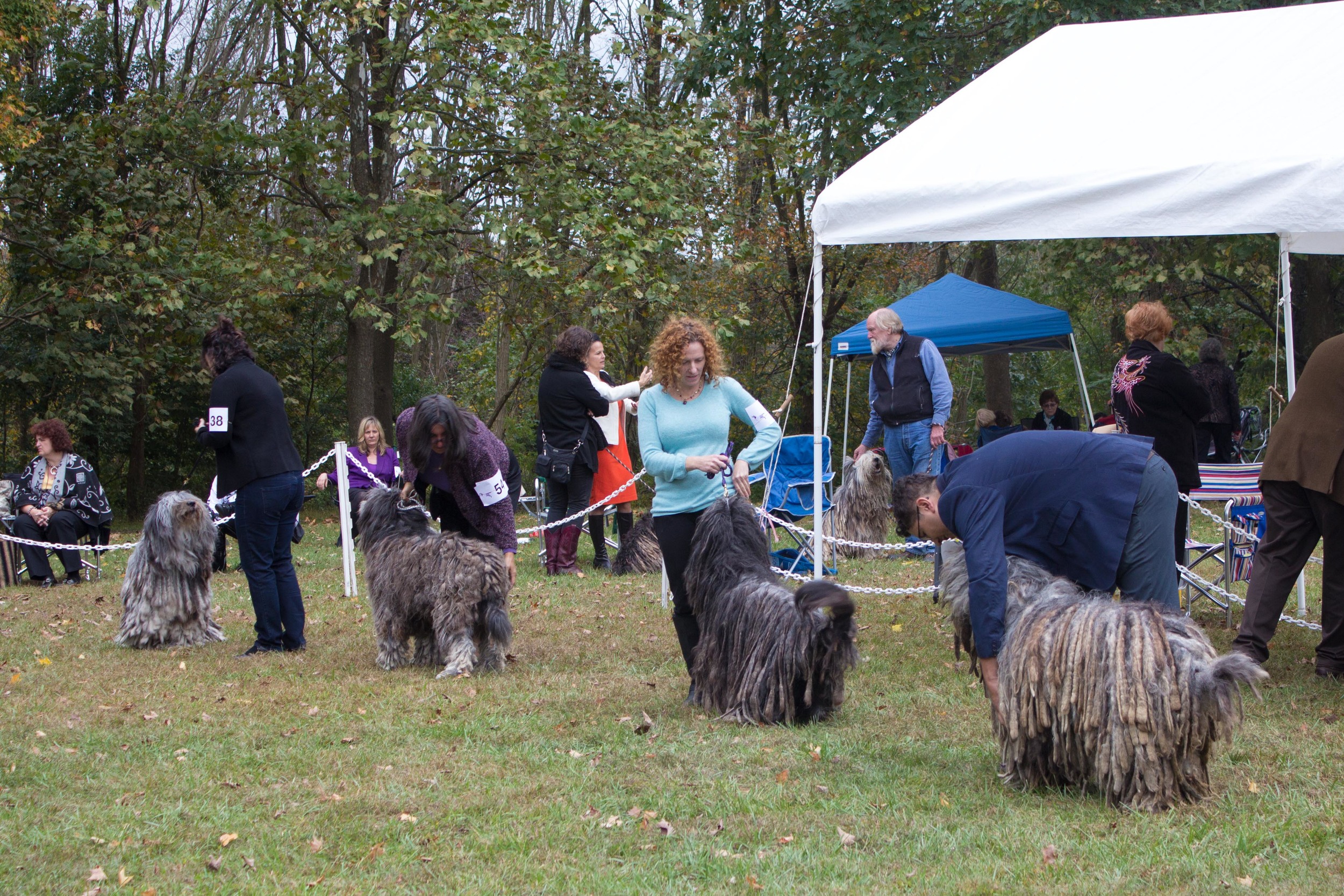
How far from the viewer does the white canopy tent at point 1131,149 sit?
16.8 feet

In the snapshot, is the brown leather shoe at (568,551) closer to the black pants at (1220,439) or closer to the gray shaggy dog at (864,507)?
the gray shaggy dog at (864,507)

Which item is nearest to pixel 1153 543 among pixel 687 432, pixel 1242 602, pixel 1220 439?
pixel 687 432

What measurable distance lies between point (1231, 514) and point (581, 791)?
5.37 meters

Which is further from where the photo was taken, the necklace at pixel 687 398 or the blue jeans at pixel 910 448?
the blue jeans at pixel 910 448

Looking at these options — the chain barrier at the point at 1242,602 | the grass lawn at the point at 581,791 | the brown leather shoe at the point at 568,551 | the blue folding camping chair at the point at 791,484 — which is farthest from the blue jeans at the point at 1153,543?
the brown leather shoe at the point at 568,551

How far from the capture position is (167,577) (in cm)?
706

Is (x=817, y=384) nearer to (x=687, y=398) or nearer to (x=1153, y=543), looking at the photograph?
(x=687, y=398)

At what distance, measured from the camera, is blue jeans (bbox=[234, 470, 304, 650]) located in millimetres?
6609

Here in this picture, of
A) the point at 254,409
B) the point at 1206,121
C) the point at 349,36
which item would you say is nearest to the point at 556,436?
the point at 254,409

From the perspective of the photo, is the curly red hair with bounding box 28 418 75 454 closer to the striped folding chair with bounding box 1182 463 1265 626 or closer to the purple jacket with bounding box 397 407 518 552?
the purple jacket with bounding box 397 407 518 552

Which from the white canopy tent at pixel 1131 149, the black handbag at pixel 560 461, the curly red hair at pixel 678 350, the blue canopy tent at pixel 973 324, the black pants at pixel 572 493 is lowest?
the black pants at pixel 572 493

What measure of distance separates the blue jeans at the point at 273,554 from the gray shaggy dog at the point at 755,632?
2.81 metres

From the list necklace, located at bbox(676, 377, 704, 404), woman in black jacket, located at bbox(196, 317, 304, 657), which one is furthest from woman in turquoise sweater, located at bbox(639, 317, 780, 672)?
woman in black jacket, located at bbox(196, 317, 304, 657)

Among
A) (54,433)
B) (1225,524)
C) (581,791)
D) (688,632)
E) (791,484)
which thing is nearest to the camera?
(581,791)
